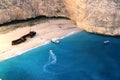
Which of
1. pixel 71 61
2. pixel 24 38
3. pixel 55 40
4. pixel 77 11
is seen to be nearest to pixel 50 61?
pixel 71 61

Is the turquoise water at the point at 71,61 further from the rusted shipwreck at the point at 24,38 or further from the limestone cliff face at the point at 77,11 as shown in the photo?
the rusted shipwreck at the point at 24,38

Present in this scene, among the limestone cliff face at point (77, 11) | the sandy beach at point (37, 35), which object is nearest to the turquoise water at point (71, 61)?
the sandy beach at point (37, 35)

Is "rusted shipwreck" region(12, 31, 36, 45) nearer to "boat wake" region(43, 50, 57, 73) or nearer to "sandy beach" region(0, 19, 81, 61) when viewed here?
"sandy beach" region(0, 19, 81, 61)

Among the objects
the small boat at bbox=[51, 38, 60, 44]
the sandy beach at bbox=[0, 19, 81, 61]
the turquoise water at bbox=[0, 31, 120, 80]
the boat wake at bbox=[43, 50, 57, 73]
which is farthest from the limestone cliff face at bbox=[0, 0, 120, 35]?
the boat wake at bbox=[43, 50, 57, 73]

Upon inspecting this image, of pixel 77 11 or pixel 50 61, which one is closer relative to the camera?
pixel 50 61

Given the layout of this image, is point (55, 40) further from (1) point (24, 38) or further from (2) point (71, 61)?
(2) point (71, 61)

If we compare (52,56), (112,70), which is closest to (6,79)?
(52,56)
